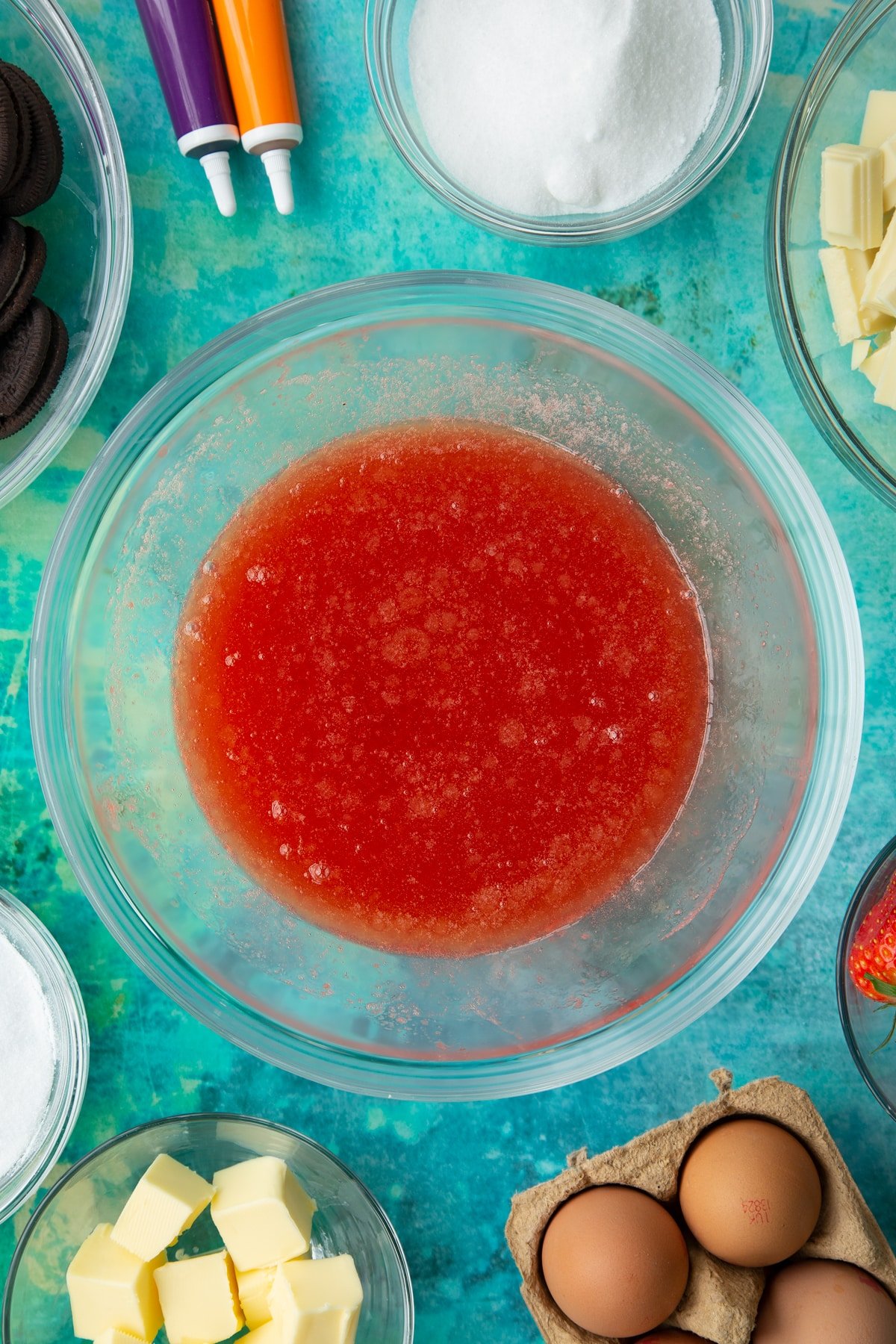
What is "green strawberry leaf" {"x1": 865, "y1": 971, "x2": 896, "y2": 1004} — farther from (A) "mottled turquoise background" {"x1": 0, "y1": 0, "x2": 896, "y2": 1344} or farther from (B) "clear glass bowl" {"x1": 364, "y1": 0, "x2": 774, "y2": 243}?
(B) "clear glass bowl" {"x1": 364, "y1": 0, "x2": 774, "y2": 243}

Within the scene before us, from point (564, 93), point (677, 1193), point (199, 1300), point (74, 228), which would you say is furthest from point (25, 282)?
point (677, 1193)

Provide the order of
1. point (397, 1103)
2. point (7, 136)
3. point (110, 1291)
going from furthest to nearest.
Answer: point (397, 1103) → point (110, 1291) → point (7, 136)

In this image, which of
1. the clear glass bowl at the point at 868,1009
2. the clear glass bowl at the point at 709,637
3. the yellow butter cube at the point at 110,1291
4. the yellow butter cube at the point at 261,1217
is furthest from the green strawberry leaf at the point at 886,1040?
the yellow butter cube at the point at 110,1291

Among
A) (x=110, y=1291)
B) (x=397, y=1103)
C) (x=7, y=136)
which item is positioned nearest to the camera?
(x=7, y=136)

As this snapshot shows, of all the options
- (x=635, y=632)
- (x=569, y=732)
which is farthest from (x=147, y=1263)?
(x=635, y=632)

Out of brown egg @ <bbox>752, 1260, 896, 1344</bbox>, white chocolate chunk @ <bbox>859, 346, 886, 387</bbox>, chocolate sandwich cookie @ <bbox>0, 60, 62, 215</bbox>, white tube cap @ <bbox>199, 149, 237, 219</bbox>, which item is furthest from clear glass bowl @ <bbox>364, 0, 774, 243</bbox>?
brown egg @ <bbox>752, 1260, 896, 1344</bbox>

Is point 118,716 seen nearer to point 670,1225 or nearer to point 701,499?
point 701,499

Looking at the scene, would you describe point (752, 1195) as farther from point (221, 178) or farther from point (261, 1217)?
point (221, 178)
